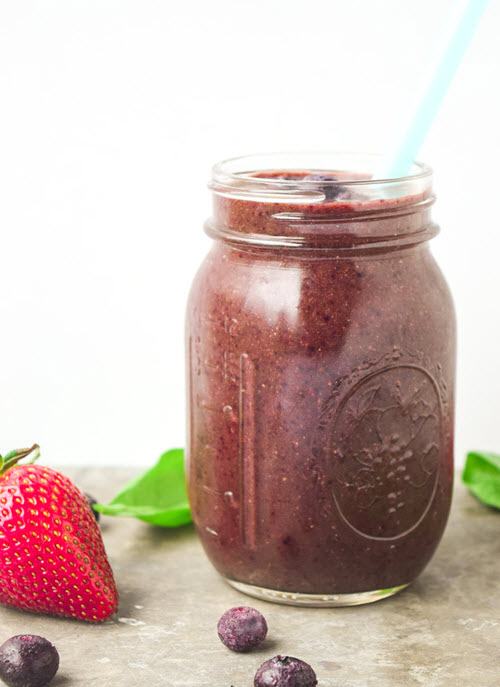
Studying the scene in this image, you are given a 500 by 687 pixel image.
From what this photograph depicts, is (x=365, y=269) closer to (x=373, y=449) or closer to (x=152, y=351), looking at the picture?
(x=373, y=449)

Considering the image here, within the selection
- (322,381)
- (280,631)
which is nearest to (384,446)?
(322,381)

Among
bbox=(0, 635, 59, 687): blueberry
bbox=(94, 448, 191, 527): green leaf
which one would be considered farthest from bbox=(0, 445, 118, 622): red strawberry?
bbox=(94, 448, 191, 527): green leaf

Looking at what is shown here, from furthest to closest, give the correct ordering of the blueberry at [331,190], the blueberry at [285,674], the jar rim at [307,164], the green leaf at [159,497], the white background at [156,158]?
1. the white background at [156,158]
2. the green leaf at [159,497]
3. the jar rim at [307,164]
4. the blueberry at [331,190]
5. the blueberry at [285,674]

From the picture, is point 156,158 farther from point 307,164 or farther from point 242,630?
point 242,630

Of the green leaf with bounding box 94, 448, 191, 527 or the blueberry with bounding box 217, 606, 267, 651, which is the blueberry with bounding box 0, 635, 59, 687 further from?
the green leaf with bounding box 94, 448, 191, 527

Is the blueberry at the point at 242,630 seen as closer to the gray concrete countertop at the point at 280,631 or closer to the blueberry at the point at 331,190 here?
the gray concrete countertop at the point at 280,631

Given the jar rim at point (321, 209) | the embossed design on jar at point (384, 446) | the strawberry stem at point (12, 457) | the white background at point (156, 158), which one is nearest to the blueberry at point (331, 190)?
the jar rim at point (321, 209)

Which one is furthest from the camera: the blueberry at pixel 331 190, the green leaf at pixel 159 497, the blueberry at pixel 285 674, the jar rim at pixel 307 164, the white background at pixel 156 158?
the white background at pixel 156 158
